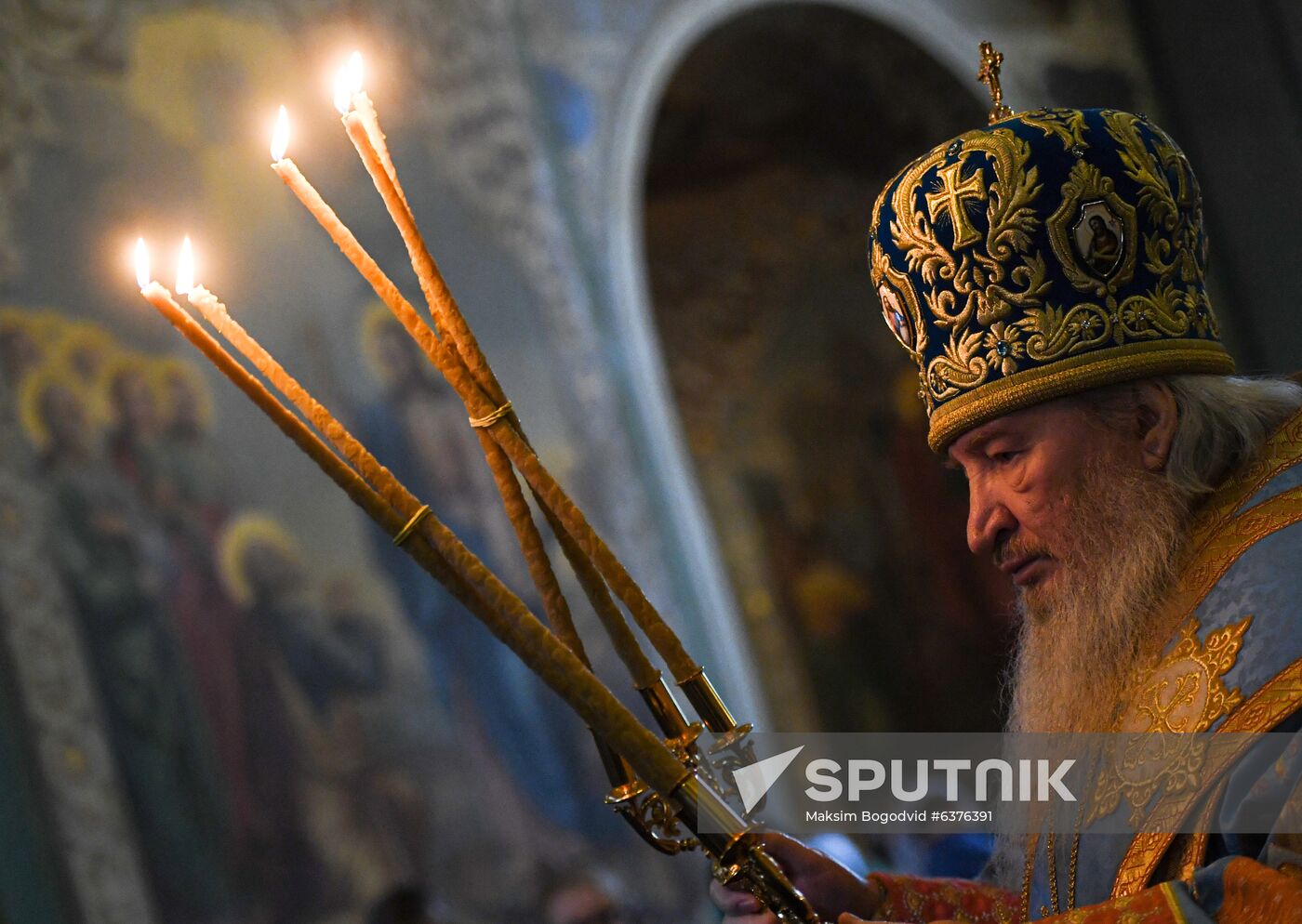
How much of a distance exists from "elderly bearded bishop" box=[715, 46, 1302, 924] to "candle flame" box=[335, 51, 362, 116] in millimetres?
1012

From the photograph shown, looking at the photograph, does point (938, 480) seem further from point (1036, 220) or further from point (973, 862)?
point (1036, 220)

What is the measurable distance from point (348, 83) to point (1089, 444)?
45.9 inches

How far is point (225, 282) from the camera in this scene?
5535 millimetres

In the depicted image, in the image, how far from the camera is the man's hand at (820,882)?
2.05 m

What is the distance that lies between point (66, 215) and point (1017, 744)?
3965 millimetres

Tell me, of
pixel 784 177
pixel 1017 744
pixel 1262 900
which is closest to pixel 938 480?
pixel 784 177

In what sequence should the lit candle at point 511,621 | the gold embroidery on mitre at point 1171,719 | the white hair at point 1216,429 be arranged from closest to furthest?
the lit candle at point 511,621
the gold embroidery on mitre at point 1171,719
the white hair at point 1216,429

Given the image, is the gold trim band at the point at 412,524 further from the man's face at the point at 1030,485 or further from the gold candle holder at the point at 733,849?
the man's face at the point at 1030,485

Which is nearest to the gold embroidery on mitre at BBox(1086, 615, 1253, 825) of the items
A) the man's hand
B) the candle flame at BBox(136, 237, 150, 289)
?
the man's hand

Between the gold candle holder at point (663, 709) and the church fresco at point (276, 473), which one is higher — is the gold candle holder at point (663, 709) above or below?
below

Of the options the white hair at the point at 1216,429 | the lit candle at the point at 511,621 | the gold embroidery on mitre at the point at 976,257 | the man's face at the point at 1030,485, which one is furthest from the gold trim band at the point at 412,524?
the white hair at the point at 1216,429

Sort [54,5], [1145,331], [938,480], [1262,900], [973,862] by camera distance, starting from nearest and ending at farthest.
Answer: [1262,900] → [1145,331] → [973,862] → [54,5] → [938,480]

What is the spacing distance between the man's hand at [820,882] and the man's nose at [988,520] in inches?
19.2

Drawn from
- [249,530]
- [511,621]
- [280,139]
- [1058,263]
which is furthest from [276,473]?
[511,621]
